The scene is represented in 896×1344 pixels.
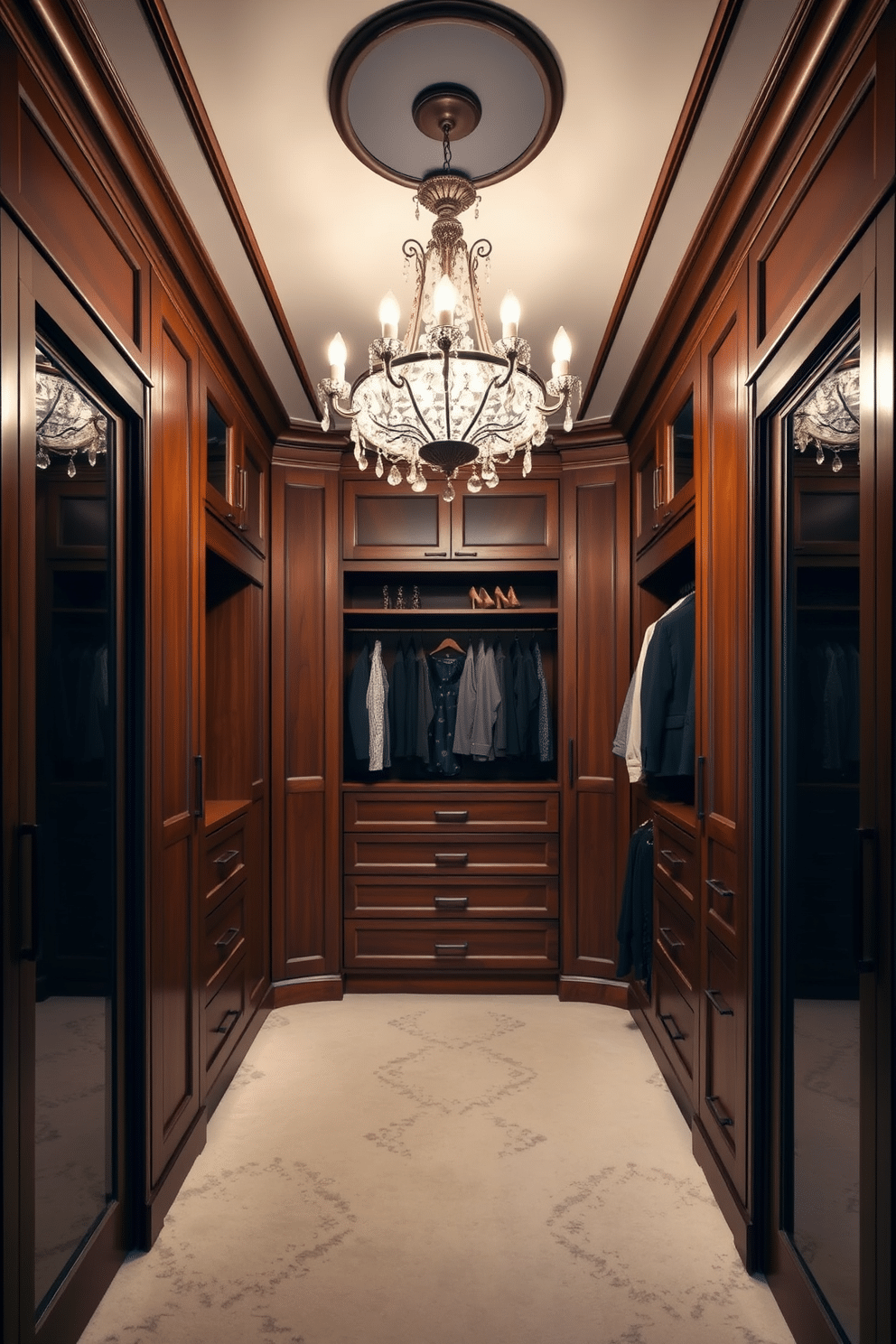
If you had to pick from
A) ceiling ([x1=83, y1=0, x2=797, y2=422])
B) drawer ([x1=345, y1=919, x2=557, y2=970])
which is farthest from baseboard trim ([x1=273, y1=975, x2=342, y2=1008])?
ceiling ([x1=83, y1=0, x2=797, y2=422])

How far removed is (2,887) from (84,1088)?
2.25 feet

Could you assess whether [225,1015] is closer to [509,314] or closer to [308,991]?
[308,991]

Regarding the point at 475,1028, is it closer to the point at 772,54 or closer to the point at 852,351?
the point at 852,351

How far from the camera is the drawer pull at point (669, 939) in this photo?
2964mm

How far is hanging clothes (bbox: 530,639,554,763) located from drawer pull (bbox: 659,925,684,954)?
1.23 metres

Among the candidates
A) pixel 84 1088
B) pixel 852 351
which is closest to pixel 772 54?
pixel 852 351

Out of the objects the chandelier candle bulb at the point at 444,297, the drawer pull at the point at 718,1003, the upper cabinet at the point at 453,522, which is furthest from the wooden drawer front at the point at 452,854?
the chandelier candle bulb at the point at 444,297

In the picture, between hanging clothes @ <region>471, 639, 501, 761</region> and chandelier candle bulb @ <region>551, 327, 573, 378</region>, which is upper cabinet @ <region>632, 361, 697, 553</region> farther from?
hanging clothes @ <region>471, 639, 501, 761</region>

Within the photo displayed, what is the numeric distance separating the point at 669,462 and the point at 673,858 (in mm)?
1439

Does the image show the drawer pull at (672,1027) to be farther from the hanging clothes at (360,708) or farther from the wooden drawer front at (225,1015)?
the hanging clothes at (360,708)

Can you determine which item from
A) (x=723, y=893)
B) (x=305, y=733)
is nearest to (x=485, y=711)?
(x=305, y=733)

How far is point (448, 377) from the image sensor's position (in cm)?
210

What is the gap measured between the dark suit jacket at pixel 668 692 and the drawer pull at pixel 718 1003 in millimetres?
746

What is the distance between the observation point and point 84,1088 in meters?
1.83
